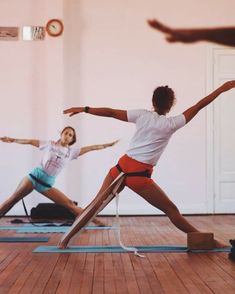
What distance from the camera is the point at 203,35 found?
790 millimetres

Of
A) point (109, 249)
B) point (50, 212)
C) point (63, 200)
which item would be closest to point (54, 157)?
point (63, 200)

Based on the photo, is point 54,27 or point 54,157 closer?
point 54,157

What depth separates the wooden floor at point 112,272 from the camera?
233 centimetres

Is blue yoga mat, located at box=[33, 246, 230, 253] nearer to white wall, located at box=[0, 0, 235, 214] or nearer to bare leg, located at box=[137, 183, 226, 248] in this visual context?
bare leg, located at box=[137, 183, 226, 248]

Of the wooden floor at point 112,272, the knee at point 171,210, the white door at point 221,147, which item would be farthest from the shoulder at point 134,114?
the white door at point 221,147

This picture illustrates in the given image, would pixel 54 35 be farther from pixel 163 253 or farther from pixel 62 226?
pixel 163 253

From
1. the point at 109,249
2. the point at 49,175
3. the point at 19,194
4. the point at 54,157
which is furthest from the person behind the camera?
the point at 54,157

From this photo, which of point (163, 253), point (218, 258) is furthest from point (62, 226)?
point (218, 258)

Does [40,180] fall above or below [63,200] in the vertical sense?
above

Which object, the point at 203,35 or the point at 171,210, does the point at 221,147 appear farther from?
the point at 203,35

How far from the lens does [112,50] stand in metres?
7.09

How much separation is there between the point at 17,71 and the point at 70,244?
397 centimetres

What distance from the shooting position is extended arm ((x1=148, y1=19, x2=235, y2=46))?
0.77 meters

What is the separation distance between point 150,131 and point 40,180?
211cm
